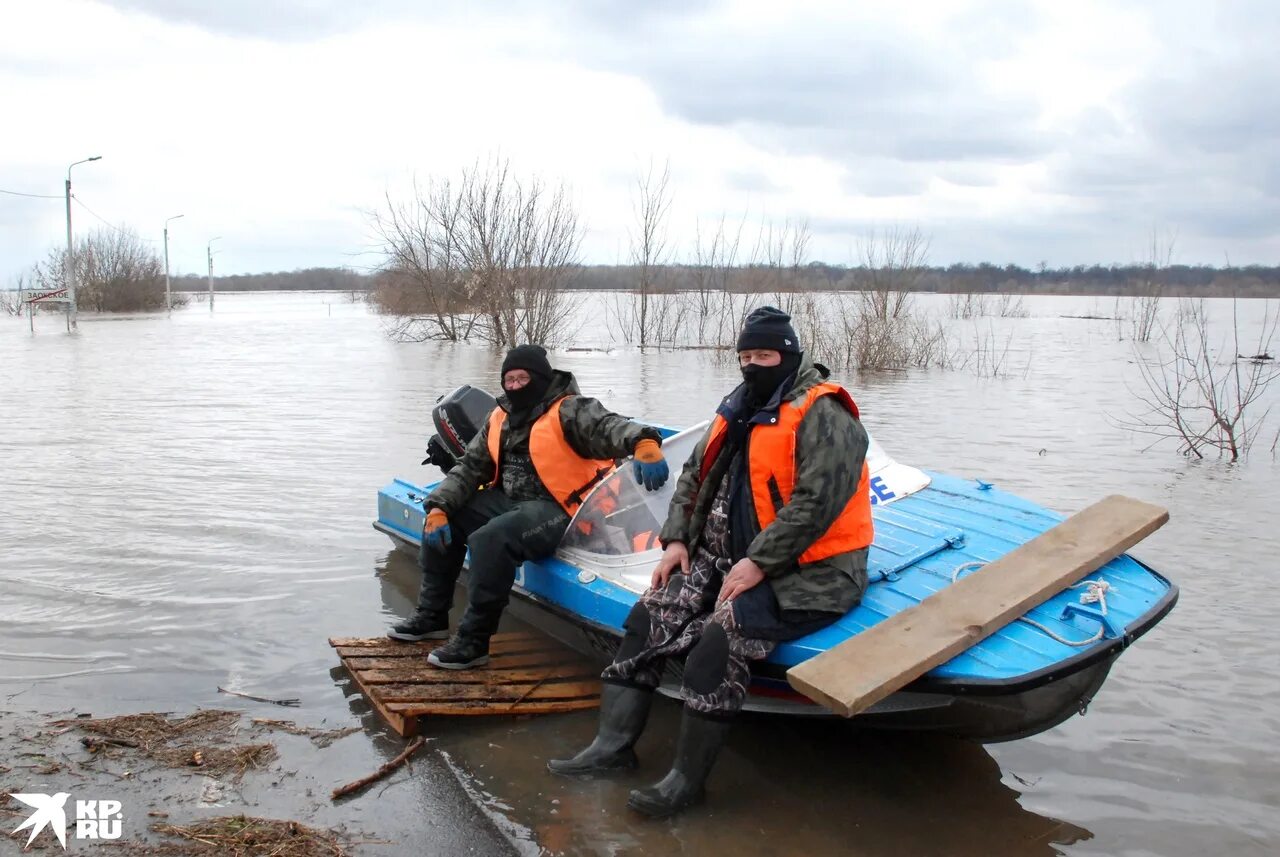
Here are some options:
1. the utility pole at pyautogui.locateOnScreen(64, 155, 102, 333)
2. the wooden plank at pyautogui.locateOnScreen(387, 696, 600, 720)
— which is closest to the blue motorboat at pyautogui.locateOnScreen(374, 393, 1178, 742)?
the wooden plank at pyautogui.locateOnScreen(387, 696, 600, 720)

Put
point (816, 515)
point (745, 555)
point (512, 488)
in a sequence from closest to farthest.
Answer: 1. point (816, 515)
2. point (745, 555)
3. point (512, 488)

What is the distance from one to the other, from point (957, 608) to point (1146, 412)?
12.1 m

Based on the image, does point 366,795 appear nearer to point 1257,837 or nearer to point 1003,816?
point 1003,816

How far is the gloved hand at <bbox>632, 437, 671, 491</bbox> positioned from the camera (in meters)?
4.91

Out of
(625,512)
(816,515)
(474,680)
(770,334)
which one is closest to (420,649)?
(474,680)

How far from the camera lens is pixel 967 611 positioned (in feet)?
12.7

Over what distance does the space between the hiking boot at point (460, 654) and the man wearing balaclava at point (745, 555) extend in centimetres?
105

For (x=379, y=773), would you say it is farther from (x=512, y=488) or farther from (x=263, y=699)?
(x=512, y=488)

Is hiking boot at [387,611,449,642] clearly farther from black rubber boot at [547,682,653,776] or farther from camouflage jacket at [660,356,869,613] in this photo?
camouflage jacket at [660,356,869,613]

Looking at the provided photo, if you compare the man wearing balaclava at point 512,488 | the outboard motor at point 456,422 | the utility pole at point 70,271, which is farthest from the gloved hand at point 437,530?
the utility pole at point 70,271

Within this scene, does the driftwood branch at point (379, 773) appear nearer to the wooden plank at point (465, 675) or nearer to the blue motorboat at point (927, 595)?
the wooden plank at point (465, 675)

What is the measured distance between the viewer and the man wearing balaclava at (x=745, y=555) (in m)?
3.86

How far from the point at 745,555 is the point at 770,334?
35.5 inches
